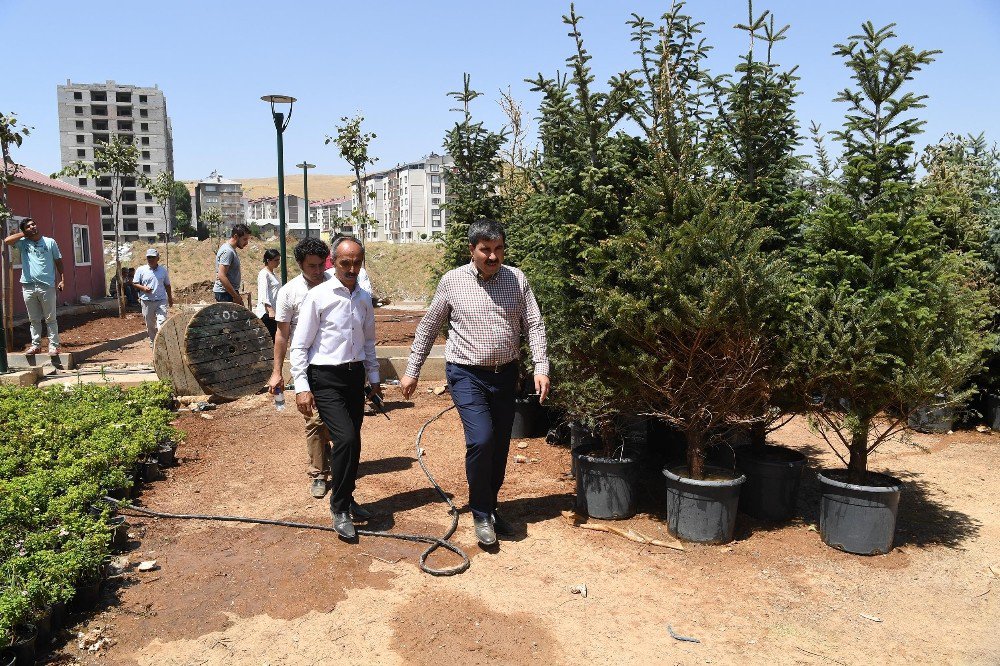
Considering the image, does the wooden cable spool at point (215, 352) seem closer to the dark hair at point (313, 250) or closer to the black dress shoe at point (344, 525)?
the dark hair at point (313, 250)

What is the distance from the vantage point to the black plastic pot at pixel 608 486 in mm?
5172

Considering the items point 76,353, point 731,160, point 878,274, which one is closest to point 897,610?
point 878,274

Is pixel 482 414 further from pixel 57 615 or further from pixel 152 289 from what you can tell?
pixel 152 289

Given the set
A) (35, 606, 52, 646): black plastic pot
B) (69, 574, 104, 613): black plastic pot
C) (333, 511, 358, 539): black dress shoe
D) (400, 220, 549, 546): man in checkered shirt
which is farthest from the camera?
(333, 511, 358, 539): black dress shoe

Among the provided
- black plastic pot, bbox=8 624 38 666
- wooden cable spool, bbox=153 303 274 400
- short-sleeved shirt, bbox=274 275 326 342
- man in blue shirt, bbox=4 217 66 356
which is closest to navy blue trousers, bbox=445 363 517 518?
short-sleeved shirt, bbox=274 275 326 342

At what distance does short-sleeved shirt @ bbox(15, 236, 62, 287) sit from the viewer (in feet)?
34.0

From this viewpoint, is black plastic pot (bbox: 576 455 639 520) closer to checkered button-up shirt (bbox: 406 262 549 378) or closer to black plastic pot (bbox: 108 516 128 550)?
checkered button-up shirt (bbox: 406 262 549 378)

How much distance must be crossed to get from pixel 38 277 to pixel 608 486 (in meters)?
9.49

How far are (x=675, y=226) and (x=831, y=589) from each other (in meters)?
2.47

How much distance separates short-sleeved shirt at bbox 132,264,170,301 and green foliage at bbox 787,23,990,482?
9.65 metres

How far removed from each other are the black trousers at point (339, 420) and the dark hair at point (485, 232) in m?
1.24

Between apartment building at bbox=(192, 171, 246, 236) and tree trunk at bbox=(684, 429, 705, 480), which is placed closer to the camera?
tree trunk at bbox=(684, 429, 705, 480)

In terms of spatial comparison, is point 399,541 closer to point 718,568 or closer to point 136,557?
point 136,557

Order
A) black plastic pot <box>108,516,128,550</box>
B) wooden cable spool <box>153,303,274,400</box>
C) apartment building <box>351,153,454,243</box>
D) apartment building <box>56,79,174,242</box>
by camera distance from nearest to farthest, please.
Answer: black plastic pot <box>108,516,128,550</box>
wooden cable spool <box>153,303,274,400</box>
apartment building <box>56,79,174,242</box>
apartment building <box>351,153,454,243</box>
